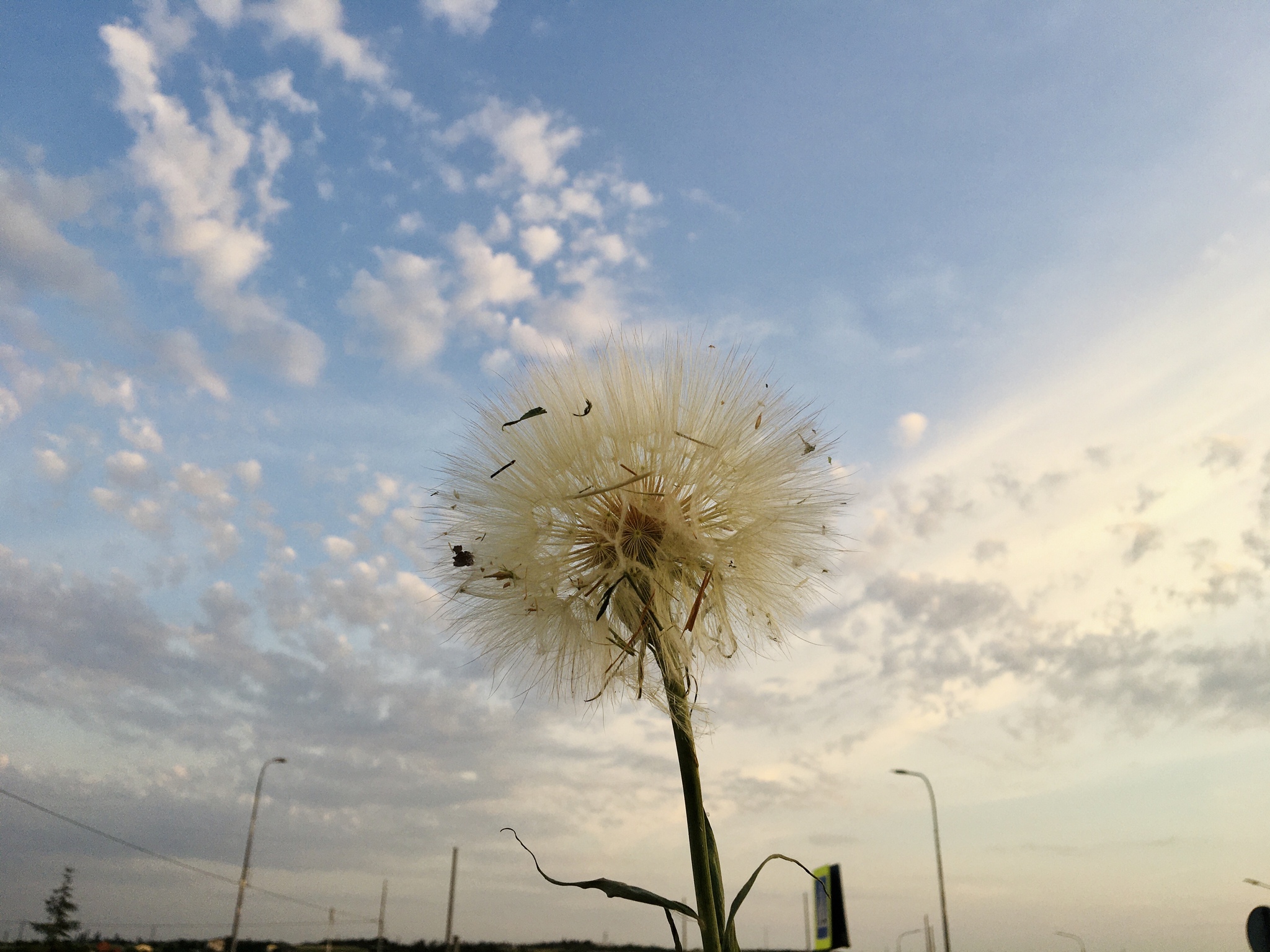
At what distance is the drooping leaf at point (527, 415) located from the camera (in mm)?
3227

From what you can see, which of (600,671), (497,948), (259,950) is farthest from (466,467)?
(497,948)

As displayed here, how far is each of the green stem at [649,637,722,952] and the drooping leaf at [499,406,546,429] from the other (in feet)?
3.52

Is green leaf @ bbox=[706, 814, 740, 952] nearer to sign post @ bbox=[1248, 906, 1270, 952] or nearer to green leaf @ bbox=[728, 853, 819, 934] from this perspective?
green leaf @ bbox=[728, 853, 819, 934]

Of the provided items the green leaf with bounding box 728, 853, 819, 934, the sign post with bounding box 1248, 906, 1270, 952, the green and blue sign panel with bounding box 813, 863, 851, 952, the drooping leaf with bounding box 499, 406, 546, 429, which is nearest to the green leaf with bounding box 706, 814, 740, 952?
the green leaf with bounding box 728, 853, 819, 934

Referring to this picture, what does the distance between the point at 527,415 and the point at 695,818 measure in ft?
4.98

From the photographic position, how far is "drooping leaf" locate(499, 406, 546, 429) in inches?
127

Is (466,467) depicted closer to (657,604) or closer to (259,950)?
(657,604)

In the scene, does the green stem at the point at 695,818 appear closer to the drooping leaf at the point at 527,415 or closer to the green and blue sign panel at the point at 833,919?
the drooping leaf at the point at 527,415

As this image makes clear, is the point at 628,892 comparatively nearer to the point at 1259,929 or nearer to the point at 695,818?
the point at 695,818

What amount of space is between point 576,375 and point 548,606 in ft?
2.97

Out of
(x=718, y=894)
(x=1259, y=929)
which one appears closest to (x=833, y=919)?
(x=1259, y=929)

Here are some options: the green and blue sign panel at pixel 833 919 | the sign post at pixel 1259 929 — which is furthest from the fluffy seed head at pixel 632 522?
the green and blue sign panel at pixel 833 919

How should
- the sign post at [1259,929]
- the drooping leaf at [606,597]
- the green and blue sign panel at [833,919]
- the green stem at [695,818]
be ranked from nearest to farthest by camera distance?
the green stem at [695,818] → the drooping leaf at [606,597] → the sign post at [1259,929] → the green and blue sign panel at [833,919]

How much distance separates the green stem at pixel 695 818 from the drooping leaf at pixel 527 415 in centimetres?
107
